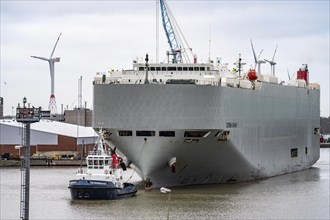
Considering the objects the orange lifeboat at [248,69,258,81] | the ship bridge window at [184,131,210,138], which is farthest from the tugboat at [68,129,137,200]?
the orange lifeboat at [248,69,258,81]

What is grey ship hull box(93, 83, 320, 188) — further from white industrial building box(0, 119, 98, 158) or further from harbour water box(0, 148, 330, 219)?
white industrial building box(0, 119, 98, 158)

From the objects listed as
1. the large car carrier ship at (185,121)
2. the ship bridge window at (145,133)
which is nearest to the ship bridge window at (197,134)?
the large car carrier ship at (185,121)

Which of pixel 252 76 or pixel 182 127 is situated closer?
pixel 182 127

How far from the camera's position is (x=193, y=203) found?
140 feet

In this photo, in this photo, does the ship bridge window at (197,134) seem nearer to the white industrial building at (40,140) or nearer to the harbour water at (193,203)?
the harbour water at (193,203)

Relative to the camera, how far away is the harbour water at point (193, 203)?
3924cm

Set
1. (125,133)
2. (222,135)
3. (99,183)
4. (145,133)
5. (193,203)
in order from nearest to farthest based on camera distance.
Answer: (193,203), (99,183), (145,133), (125,133), (222,135)

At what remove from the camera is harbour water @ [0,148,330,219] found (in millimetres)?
39244

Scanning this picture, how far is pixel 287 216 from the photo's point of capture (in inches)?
1539

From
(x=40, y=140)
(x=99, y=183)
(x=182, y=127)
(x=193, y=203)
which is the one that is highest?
(x=182, y=127)

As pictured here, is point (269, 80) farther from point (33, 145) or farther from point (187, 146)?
point (33, 145)

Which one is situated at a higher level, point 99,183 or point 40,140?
point 40,140

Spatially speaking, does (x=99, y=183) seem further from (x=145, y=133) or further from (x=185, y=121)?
(x=185, y=121)

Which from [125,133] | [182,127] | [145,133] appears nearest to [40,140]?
[125,133]
